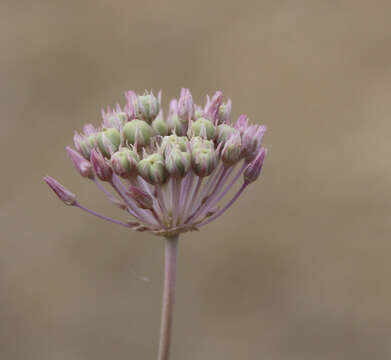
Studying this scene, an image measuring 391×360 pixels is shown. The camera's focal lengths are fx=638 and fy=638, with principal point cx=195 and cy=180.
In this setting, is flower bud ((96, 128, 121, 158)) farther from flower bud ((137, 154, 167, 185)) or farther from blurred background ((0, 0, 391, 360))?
blurred background ((0, 0, 391, 360))

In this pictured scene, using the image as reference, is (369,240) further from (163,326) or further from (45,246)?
(163,326)

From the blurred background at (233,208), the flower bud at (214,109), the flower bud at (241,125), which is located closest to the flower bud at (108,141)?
the flower bud at (214,109)

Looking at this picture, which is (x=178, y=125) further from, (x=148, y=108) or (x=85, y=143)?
(x=85, y=143)

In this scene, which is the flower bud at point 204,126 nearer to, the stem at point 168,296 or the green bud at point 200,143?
the green bud at point 200,143

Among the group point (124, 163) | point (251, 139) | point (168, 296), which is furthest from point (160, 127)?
point (168, 296)

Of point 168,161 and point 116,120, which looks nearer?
point 168,161
